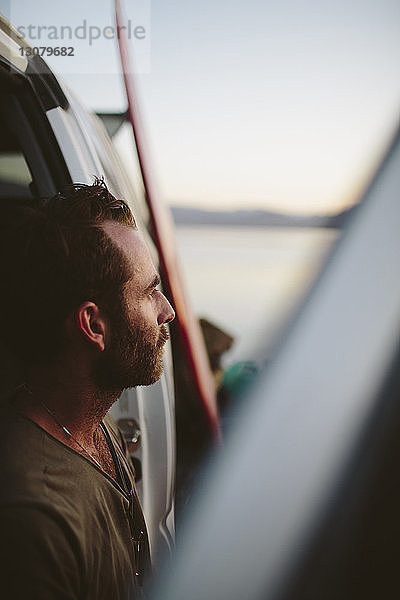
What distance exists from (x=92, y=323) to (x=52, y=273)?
12 cm

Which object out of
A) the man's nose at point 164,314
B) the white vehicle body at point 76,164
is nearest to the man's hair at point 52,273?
the man's nose at point 164,314

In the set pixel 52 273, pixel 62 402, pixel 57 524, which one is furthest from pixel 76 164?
pixel 57 524

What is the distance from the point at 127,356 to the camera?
1087 millimetres

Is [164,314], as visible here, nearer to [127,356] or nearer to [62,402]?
[127,356]

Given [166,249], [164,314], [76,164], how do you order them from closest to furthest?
[164,314]
[76,164]
[166,249]

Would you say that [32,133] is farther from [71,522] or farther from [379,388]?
[379,388]

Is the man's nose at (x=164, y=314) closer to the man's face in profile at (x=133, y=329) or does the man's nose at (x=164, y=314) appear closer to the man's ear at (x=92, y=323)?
the man's face in profile at (x=133, y=329)

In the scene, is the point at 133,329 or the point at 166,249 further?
the point at 166,249

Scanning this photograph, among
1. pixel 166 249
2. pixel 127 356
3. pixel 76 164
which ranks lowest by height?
pixel 166 249

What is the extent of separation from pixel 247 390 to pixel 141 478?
2.15 m

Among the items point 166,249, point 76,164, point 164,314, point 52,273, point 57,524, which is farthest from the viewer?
point 166,249

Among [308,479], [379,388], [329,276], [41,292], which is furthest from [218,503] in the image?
[41,292]

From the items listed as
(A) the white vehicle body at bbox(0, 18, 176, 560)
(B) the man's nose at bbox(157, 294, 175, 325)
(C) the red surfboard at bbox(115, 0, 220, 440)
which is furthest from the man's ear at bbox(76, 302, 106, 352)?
(C) the red surfboard at bbox(115, 0, 220, 440)

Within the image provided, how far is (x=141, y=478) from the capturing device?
1.49 meters
